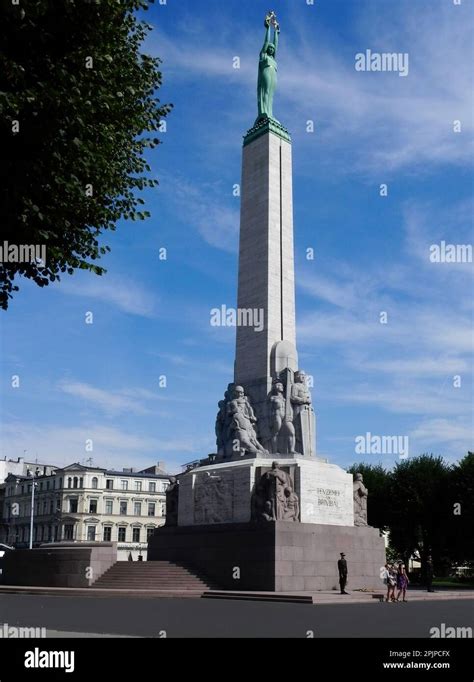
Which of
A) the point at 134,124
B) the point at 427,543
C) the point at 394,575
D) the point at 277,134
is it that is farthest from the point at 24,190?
the point at 427,543

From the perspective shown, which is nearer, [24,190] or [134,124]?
[24,190]

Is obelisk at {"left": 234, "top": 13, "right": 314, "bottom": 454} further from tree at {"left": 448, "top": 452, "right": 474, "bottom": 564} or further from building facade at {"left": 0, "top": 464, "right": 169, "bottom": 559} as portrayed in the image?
building facade at {"left": 0, "top": 464, "right": 169, "bottom": 559}

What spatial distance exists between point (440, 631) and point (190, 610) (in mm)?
6785

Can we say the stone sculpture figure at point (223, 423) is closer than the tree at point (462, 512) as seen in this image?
Yes

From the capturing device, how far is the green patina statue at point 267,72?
36.3 metres

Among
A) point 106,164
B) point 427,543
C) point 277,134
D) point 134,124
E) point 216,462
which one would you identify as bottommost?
point 427,543

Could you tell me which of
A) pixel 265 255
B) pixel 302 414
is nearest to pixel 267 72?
pixel 265 255

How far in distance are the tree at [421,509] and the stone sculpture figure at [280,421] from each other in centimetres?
2601

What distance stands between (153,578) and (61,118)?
1823 cm

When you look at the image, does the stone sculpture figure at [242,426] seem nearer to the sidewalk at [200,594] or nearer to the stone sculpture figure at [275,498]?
the stone sculpture figure at [275,498]

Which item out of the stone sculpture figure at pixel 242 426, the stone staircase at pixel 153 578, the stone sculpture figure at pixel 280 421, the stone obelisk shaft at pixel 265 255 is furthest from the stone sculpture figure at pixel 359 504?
the stone staircase at pixel 153 578

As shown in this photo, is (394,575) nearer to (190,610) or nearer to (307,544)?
(307,544)
